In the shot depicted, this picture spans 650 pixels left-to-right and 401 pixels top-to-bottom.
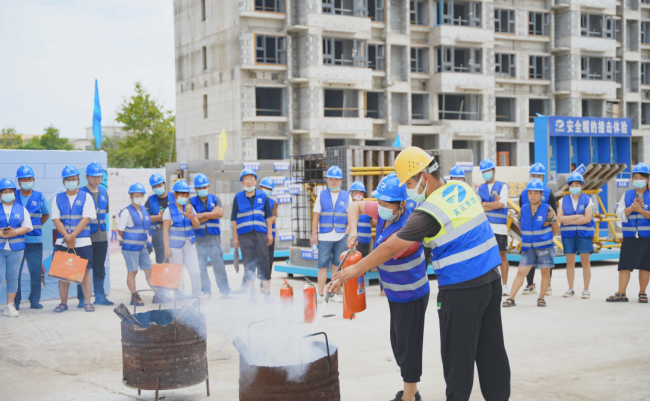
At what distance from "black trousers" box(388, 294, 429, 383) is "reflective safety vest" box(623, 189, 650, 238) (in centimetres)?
598

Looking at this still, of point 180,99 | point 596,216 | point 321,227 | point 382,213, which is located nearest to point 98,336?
point 321,227

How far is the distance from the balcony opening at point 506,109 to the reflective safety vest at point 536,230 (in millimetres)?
37026

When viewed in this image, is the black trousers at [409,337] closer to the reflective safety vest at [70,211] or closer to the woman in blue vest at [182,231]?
the woman in blue vest at [182,231]

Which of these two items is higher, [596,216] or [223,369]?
[596,216]

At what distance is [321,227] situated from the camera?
11203 millimetres

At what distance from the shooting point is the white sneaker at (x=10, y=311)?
9.98 metres

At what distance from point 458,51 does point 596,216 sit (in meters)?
31.5

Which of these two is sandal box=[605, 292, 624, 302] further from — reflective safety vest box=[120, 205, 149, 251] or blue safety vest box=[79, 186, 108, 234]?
blue safety vest box=[79, 186, 108, 234]

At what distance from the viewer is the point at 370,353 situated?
24.1 feet

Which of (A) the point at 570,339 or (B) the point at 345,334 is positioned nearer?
(A) the point at 570,339

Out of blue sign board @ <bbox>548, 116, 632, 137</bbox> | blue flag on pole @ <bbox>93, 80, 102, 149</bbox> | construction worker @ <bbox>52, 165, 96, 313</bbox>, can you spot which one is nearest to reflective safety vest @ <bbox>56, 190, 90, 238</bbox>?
construction worker @ <bbox>52, 165, 96, 313</bbox>

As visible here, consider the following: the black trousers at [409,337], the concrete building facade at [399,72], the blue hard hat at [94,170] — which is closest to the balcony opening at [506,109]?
the concrete building facade at [399,72]

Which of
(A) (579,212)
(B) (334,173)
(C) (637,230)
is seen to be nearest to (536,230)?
(A) (579,212)

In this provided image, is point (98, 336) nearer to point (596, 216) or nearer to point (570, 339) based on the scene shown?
point (570, 339)
